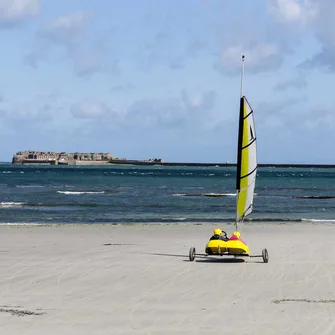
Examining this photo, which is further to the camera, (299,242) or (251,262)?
(299,242)

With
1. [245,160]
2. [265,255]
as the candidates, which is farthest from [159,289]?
[245,160]

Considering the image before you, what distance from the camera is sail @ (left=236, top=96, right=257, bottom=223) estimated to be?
68.3 feet

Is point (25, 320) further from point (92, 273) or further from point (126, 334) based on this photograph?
point (92, 273)

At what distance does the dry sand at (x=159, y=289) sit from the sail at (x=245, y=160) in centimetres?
161

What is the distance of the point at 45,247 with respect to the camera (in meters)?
23.6

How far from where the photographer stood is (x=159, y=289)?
600 inches

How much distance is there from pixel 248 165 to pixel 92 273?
5.73 m

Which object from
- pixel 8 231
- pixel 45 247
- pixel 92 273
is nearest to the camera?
pixel 92 273

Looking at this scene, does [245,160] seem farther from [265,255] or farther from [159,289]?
[159,289]

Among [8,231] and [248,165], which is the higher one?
[248,165]

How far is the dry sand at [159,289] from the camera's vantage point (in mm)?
11867

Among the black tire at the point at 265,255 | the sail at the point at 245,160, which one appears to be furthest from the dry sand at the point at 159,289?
the sail at the point at 245,160

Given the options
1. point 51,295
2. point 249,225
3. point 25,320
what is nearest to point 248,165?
point 51,295

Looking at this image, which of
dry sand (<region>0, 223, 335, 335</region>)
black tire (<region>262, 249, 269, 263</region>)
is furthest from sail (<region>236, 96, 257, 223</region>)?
black tire (<region>262, 249, 269, 263</region>)
